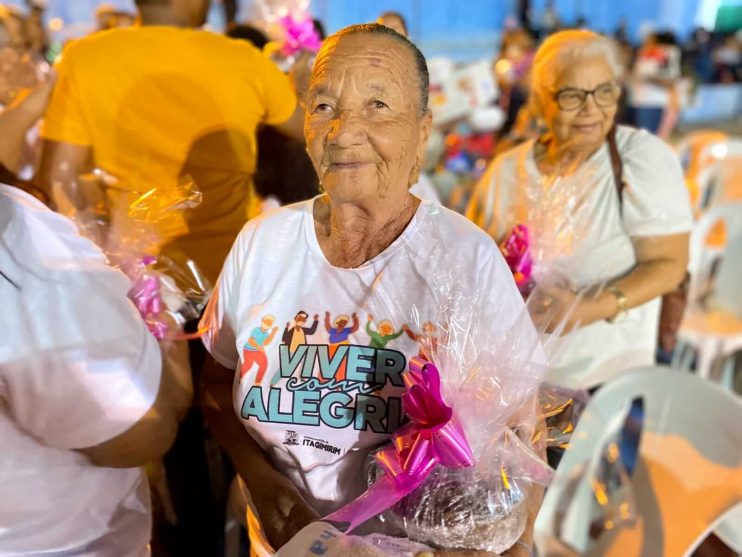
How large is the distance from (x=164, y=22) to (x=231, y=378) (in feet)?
4.38

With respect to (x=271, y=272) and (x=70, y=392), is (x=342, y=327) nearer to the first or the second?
(x=271, y=272)

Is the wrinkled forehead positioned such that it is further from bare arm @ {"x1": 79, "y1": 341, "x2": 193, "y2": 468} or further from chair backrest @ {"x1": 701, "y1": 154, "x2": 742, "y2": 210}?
chair backrest @ {"x1": 701, "y1": 154, "x2": 742, "y2": 210}

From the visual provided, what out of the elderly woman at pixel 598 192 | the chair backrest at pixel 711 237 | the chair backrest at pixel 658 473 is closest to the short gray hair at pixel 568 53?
the elderly woman at pixel 598 192

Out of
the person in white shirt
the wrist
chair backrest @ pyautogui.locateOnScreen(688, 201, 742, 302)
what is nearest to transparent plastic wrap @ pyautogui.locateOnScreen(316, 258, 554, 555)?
the person in white shirt

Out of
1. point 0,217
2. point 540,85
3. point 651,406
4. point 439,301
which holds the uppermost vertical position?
point 540,85

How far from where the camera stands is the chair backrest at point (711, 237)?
3.65 m

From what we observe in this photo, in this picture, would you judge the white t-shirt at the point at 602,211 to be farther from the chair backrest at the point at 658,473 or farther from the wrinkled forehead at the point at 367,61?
the wrinkled forehead at the point at 367,61

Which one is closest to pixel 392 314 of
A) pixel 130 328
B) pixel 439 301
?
pixel 439 301

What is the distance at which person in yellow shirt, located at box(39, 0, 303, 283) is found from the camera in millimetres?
1979

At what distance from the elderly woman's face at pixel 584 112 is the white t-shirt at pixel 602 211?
78mm

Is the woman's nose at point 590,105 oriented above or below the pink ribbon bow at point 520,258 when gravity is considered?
above

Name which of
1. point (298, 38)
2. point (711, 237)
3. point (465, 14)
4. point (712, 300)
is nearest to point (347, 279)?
point (298, 38)

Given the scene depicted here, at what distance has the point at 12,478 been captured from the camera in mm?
1231

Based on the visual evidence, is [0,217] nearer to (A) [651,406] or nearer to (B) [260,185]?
(B) [260,185]
